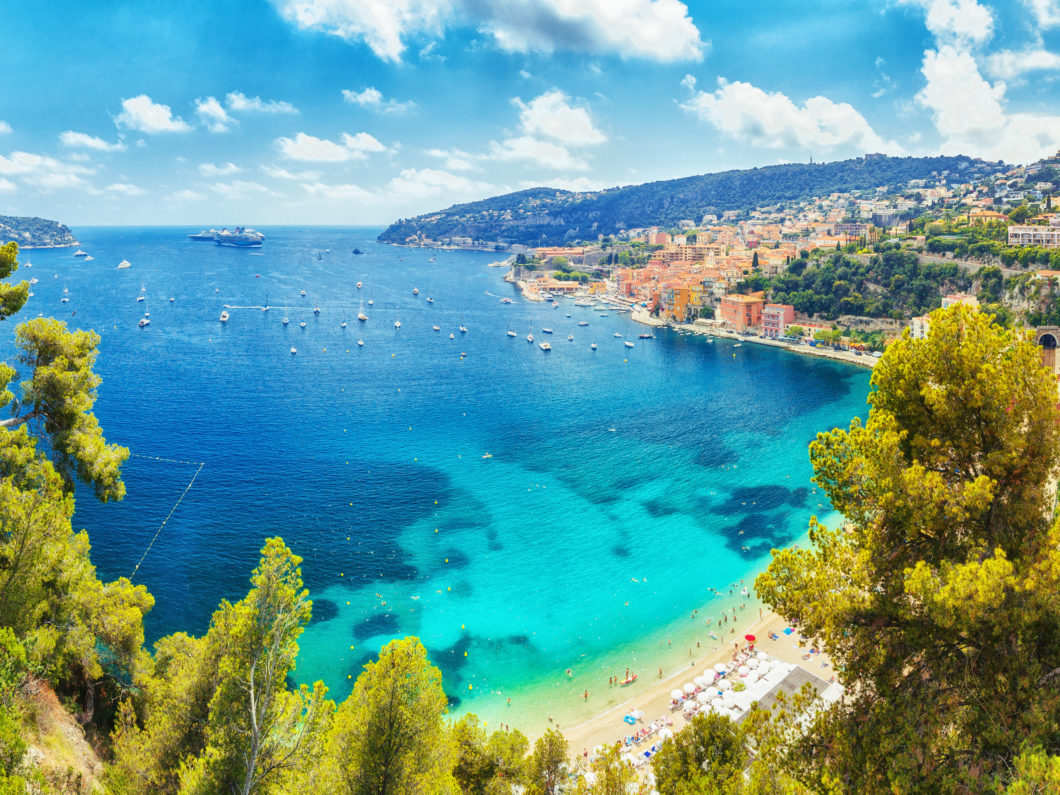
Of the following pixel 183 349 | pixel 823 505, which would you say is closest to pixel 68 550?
pixel 823 505

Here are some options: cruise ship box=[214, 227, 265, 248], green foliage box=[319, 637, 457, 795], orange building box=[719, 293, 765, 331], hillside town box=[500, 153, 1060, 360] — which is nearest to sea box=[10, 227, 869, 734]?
orange building box=[719, 293, 765, 331]

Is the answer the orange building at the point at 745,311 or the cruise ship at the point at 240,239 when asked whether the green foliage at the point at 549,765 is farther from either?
the cruise ship at the point at 240,239

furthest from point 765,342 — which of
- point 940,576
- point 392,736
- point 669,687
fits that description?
point 392,736

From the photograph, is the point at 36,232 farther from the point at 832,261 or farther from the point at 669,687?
the point at 669,687

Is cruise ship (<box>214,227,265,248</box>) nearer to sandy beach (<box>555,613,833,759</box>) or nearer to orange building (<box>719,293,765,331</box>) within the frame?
orange building (<box>719,293,765,331</box>)

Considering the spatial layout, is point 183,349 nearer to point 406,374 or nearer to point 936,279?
point 406,374

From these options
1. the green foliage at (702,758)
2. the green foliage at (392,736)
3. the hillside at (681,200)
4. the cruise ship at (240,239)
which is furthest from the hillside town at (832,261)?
the cruise ship at (240,239)
